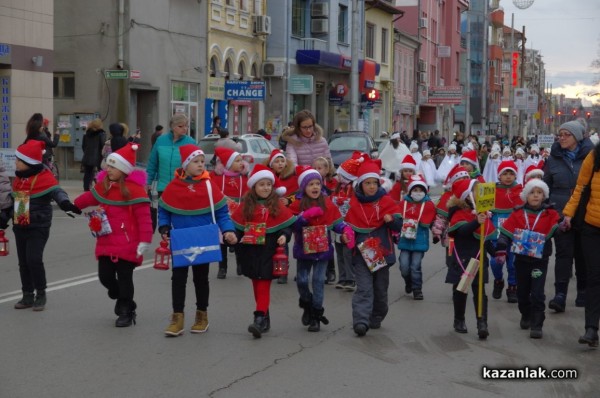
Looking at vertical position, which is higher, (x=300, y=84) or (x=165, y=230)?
(x=300, y=84)

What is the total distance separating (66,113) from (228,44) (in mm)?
8110

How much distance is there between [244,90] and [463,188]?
81.6 ft

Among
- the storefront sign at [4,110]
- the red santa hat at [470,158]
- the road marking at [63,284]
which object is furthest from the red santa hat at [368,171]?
the storefront sign at [4,110]

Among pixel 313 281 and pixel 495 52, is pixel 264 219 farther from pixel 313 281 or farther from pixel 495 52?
pixel 495 52

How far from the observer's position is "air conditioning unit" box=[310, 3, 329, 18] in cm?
4386

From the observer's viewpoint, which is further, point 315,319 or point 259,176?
point 315,319

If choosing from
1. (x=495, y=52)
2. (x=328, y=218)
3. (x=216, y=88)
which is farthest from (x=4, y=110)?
(x=495, y=52)

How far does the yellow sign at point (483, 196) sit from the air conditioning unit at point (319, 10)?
3576cm

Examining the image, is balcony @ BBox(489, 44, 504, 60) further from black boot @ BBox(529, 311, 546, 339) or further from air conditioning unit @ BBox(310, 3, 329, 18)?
black boot @ BBox(529, 311, 546, 339)

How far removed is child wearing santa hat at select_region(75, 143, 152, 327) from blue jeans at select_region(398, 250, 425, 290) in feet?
11.2

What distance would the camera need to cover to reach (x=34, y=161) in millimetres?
9906

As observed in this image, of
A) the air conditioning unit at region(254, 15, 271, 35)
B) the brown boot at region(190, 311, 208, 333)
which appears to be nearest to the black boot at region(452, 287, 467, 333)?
the brown boot at region(190, 311, 208, 333)

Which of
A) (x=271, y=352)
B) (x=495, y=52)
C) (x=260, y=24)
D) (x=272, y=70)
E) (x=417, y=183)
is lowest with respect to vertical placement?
(x=271, y=352)

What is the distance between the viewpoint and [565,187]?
10828 millimetres
